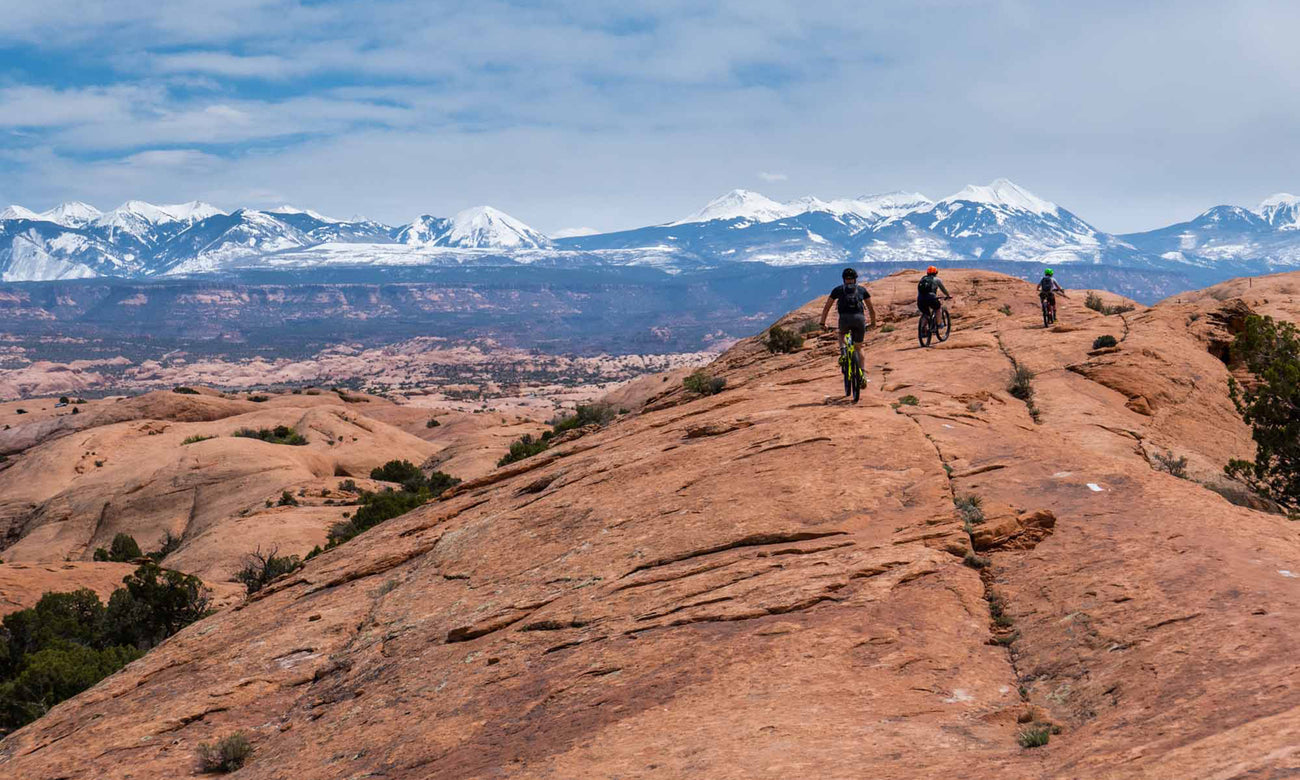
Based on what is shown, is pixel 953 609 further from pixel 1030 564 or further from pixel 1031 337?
pixel 1031 337

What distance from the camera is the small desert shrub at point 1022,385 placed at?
69.6ft

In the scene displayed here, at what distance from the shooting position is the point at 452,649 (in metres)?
11.8

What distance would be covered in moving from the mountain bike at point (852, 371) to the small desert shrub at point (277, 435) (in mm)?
44504

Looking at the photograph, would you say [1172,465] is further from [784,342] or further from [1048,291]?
[784,342]

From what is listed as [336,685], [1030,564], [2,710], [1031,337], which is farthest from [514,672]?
[1031,337]

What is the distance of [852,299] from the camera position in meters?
20.7

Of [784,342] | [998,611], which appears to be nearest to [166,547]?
[784,342]

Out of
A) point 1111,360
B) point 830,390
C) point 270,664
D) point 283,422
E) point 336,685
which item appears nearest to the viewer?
point 336,685

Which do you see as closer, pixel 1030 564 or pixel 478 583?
pixel 1030 564

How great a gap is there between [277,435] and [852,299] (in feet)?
156

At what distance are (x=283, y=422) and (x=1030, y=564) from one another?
194 feet

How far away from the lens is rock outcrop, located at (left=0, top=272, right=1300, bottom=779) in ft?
25.8

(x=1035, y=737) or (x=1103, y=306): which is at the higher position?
(x=1103, y=306)

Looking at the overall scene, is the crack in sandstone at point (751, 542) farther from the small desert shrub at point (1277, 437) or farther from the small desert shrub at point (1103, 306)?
the small desert shrub at point (1103, 306)
